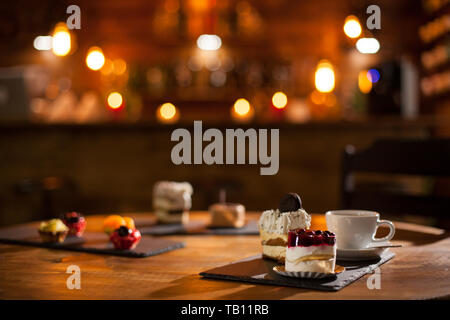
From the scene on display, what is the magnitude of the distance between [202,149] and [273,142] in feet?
1.62

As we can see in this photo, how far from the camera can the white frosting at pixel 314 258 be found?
3.29 ft

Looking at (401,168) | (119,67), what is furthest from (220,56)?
(401,168)

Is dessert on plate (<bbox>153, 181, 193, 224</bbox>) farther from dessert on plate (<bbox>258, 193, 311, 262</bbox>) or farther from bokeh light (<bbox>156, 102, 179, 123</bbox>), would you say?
bokeh light (<bbox>156, 102, 179, 123</bbox>)

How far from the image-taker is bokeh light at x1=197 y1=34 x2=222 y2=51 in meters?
6.34

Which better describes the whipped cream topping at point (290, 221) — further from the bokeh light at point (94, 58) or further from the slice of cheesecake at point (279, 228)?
the bokeh light at point (94, 58)

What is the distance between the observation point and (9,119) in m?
4.09

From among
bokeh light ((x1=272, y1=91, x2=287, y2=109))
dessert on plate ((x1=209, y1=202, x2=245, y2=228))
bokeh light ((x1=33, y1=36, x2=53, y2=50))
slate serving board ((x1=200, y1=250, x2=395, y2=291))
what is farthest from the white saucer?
bokeh light ((x1=33, y1=36, x2=53, y2=50))

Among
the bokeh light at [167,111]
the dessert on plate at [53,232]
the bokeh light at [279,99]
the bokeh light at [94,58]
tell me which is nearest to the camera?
the dessert on plate at [53,232]

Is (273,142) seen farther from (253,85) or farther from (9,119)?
(253,85)

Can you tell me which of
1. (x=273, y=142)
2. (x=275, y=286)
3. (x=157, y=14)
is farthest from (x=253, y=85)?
(x=275, y=286)

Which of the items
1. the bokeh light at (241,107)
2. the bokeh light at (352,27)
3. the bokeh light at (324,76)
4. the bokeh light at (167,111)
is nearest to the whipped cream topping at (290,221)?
the bokeh light at (352,27)

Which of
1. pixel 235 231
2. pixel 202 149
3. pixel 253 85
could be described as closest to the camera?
pixel 235 231

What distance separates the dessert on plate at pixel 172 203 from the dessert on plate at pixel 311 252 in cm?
77

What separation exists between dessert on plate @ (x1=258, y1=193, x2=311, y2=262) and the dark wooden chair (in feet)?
2.81
